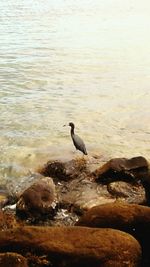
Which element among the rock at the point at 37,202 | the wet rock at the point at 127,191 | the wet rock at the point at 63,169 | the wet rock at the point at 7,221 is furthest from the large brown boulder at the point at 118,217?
the wet rock at the point at 63,169

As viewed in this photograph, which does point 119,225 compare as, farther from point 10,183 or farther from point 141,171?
point 10,183

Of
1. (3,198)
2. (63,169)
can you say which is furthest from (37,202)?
(63,169)

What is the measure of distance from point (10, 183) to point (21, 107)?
5033 mm

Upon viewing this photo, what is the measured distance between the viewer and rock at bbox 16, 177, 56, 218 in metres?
6.48

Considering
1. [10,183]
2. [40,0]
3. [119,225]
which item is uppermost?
[40,0]

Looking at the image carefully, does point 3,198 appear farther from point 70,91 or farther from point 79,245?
point 70,91

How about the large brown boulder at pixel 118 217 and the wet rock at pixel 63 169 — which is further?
the wet rock at pixel 63 169

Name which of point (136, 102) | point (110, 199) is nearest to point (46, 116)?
point (136, 102)

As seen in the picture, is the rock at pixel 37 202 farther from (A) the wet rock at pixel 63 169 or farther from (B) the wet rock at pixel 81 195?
(A) the wet rock at pixel 63 169

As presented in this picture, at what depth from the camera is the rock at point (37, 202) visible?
6.48m

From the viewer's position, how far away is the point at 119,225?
5.05m

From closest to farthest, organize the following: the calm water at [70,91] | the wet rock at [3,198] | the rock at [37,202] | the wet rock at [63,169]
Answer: the rock at [37,202] → the wet rock at [3,198] → the wet rock at [63,169] → the calm water at [70,91]

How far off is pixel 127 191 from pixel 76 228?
100 inches

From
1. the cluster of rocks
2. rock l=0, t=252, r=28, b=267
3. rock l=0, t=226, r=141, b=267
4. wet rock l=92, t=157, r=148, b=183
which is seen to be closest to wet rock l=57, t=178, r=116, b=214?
the cluster of rocks
